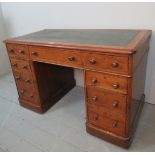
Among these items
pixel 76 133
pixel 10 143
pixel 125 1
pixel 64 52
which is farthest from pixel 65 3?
pixel 10 143

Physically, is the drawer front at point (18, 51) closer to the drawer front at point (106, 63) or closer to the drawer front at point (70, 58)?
the drawer front at point (70, 58)

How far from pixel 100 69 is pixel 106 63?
0.23 ft

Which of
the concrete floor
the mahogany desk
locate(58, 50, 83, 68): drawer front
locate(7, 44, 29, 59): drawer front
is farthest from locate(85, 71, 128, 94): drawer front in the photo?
locate(7, 44, 29, 59): drawer front

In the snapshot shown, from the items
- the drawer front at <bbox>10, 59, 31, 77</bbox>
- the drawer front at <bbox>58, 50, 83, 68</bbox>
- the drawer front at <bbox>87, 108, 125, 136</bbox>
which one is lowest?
the drawer front at <bbox>87, 108, 125, 136</bbox>

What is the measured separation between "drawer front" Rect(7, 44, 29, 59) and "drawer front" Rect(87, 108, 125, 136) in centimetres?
80

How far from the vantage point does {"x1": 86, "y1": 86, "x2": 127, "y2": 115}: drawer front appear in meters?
1.28

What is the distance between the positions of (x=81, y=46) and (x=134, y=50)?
14.9 inches

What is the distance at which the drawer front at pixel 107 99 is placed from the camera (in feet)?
4.21

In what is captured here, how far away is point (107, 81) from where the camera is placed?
1.27 metres

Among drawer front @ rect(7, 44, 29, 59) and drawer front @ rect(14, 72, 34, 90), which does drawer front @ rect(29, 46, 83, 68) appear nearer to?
drawer front @ rect(7, 44, 29, 59)

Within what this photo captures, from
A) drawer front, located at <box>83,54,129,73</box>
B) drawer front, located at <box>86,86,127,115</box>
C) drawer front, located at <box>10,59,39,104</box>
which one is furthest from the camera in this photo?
drawer front, located at <box>10,59,39,104</box>

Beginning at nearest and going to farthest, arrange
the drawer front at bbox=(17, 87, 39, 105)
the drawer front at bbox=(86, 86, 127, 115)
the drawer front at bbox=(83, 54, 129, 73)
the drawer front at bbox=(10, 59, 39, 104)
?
the drawer front at bbox=(83, 54, 129, 73) → the drawer front at bbox=(86, 86, 127, 115) → the drawer front at bbox=(10, 59, 39, 104) → the drawer front at bbox=(17, 87, 39, 105)

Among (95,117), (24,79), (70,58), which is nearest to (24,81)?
(24,79)

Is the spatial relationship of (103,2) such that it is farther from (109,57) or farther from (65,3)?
(109,57)
